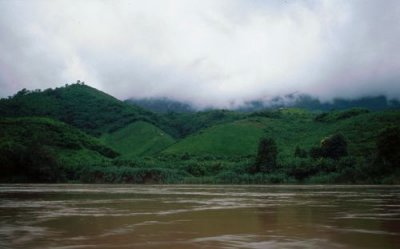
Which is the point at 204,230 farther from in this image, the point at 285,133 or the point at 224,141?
the point at 285,133

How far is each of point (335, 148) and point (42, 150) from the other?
58007 millimetres

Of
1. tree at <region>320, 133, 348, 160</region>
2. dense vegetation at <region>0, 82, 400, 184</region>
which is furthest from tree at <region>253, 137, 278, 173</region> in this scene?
tree at <region>320, 133, 348, 160</region>

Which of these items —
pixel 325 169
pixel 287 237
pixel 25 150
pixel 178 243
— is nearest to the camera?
pixel 178 243

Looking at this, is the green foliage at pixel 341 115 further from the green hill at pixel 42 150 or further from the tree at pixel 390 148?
the green hill at pixel 42 150

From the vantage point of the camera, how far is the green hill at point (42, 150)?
3688 inches

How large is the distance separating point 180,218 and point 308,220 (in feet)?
18.4

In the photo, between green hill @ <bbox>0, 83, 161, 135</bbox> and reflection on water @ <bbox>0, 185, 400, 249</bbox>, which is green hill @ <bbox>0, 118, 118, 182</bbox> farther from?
reflection on water @ <bbox>0, 185, 400, 249</bbox>

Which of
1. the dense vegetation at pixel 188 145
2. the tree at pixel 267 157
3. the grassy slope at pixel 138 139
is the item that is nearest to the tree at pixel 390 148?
the dense vegetation at pixel 188 145

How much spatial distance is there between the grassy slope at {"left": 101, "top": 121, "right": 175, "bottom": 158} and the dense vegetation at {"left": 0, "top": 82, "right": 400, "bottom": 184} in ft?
1.14

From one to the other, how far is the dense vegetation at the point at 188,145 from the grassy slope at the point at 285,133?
28cm

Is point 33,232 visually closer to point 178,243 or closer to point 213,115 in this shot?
point 178,243

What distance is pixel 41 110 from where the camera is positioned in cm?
16662

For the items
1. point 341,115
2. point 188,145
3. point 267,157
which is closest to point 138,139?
point 188,145

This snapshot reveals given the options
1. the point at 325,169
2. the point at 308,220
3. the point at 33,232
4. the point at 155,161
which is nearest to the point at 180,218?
the point at 308,220
